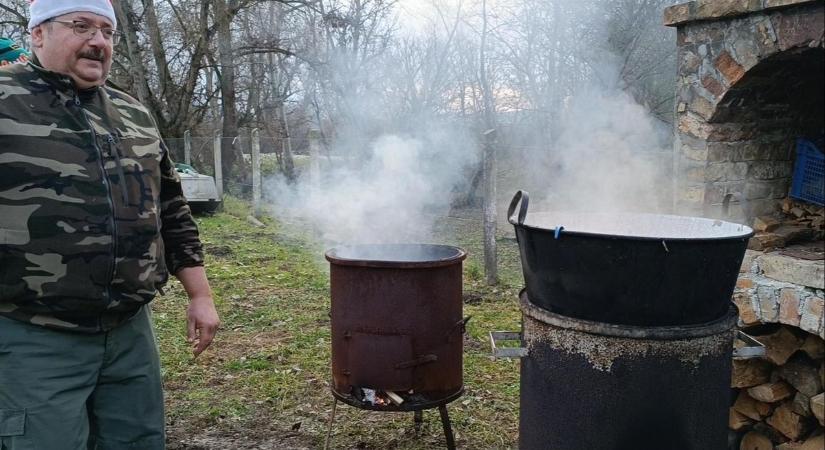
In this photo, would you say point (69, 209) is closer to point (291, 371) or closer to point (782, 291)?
point (291, 371)

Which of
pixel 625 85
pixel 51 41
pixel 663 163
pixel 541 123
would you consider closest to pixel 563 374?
pixel 51 41

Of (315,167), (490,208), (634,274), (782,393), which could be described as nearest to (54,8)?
(634,274)

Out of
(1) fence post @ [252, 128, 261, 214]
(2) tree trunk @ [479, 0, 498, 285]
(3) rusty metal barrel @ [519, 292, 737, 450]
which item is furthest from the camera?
(1) fence post @ [252, 128, 261, 214]

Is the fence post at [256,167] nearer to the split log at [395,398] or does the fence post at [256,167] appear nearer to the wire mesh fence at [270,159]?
the wire mesh fence at [270,159]

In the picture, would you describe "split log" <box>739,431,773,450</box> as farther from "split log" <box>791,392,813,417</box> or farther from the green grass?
the green grass

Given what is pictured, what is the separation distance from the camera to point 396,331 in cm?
305

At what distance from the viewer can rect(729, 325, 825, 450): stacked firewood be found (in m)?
2.85

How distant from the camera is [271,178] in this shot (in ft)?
52.1

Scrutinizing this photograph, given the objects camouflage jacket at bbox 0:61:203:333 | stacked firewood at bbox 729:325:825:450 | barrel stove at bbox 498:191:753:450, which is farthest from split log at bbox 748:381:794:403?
camouflage jacket at bbox 0:61:203:333

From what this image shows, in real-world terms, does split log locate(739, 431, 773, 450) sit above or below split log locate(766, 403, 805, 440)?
below

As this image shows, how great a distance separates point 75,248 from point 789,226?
3327 millimetres

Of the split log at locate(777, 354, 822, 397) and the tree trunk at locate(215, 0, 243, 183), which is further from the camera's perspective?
the tree trunk at locate(215, 0, 243, 183)

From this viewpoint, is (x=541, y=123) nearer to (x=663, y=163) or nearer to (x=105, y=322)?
A: (x=663, y=163)

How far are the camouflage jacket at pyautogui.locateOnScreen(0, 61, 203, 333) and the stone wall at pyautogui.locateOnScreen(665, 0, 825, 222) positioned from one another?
274 centimetres
